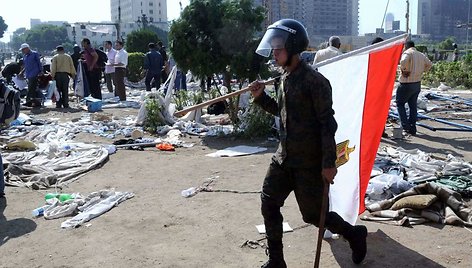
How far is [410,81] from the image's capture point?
9.85 m

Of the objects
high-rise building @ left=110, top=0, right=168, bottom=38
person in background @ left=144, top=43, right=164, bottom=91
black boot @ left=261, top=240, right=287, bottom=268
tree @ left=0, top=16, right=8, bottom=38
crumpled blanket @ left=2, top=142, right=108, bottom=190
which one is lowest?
crumpled blanket @ left=2, top=142, right=108, bottom=190

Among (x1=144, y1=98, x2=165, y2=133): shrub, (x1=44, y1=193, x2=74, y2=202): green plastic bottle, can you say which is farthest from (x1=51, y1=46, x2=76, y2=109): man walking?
(x1=44, y1=193, x2=74, y2=202): green plastic bottle

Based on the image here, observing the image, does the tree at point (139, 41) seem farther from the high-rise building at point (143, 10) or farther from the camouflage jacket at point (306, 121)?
the high-rise building at point (143, 10)

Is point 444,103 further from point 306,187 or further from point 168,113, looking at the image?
point 306,187

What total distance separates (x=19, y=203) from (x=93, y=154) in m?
2.25

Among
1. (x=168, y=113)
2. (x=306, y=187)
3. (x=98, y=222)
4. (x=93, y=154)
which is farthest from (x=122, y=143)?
(x=306, y=187)

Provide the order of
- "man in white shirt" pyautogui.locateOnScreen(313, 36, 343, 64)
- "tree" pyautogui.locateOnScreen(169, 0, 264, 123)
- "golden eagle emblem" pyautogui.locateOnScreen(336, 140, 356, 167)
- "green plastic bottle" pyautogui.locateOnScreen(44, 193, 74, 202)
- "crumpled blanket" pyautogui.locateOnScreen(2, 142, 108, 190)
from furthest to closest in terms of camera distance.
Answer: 1. "tree" pyautogui.locateOnScreen(169, 0, 264, 123)
2. "man in white shirt" pyautogui.locateOnScreen(313, 36, 343, 64)
3. "crumpled blanket" pyautogui.locateOnScreen(2, 142, 108, 190)
4. "green plastic bottle" pyautogui.locateOnScreen(44, 193, 74, 202)
5. "golden eagle emblem" pyautogui.locateOnScreen(336, 140, 356, 167)

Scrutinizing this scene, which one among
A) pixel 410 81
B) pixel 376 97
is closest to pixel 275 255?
pixel 376 97

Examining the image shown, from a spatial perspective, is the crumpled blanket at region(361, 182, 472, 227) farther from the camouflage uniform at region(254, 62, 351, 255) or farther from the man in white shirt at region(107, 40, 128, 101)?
the man in white shirt at region(107, 40, 128, 101)

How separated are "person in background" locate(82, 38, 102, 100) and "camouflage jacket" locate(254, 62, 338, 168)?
12652 mm

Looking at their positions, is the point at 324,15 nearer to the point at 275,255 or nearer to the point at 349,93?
the point at 349,93

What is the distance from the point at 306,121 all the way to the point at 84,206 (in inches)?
126

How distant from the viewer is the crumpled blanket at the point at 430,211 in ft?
16.3

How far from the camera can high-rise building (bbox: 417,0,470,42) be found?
64125mm
